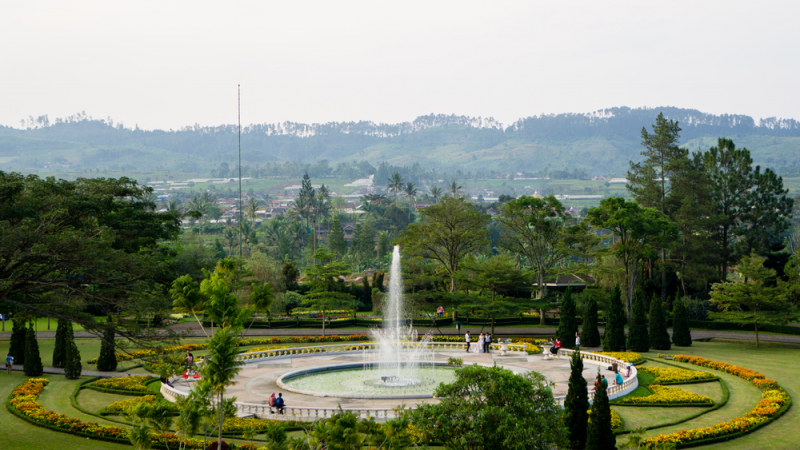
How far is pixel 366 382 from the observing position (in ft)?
102

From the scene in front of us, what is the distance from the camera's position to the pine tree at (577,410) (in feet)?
64.6

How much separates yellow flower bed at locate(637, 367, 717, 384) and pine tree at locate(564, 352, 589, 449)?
12.6m

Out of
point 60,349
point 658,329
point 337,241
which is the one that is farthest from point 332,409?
point 337,241

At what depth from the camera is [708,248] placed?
5912 cm

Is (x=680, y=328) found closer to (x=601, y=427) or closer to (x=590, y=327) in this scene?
(x=590, y=327)

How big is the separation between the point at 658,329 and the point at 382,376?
20.8 m

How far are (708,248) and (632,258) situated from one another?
10805 millimetres

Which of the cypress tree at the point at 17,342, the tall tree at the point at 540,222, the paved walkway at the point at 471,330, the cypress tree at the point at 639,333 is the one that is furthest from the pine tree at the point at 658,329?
the cypress tree at the point at 17,342

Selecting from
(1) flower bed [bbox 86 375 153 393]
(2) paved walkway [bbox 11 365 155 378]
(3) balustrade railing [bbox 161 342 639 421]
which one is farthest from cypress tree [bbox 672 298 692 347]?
(2) paved walkway [bbox 11 365 155 378]

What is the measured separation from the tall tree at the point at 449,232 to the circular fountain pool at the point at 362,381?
2271cm

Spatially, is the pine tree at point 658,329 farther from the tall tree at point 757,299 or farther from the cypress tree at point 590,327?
the tall tree at point 757,299

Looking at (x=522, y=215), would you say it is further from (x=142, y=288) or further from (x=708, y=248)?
(x=142, y=288)

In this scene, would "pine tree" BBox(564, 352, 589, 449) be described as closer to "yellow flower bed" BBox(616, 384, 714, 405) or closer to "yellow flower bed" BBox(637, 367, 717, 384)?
"yellow flower bed" BBox(616, 384, 714, 405)

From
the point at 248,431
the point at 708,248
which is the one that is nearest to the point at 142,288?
the point at 248,431
